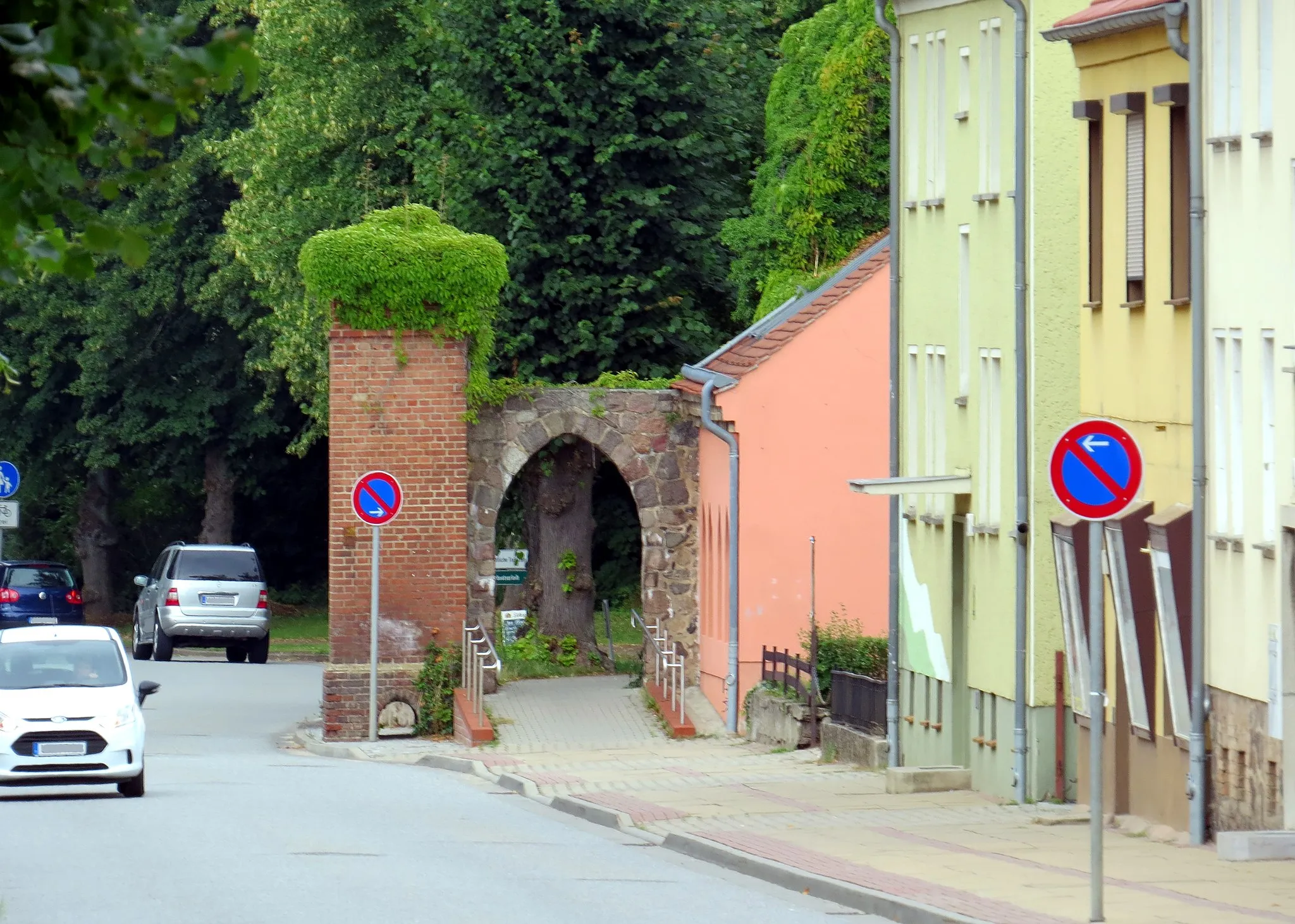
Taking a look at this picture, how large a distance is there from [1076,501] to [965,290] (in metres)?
9.28

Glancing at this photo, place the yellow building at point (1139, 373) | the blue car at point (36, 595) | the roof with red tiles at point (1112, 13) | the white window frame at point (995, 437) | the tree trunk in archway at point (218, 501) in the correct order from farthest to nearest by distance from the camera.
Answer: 1. the tree trunk in archway at point (218, 501)
2. the blue car at point (36, 595)
3. the white window frame at point (995, 437)
4. the roof with red tiles at point (1112, 13)
5. the yellow building at point (1139, 373)

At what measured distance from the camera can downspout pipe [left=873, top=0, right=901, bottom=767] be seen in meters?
21.7

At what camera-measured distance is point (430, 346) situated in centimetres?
2720

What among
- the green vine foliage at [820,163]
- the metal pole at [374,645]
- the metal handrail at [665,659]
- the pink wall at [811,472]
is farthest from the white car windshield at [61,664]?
the green vine foliage at [820,163]

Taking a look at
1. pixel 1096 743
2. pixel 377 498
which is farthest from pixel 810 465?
pixel 1096 743

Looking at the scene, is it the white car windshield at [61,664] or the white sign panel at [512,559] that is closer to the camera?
the white car windshield at [61,664]

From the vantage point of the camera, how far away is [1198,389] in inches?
609

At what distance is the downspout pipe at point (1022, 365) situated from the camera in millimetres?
18500

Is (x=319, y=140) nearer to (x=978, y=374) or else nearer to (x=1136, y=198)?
(x=978, y=374)

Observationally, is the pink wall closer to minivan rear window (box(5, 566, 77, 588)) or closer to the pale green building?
the pale green building

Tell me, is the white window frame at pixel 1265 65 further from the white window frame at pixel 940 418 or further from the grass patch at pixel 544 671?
the grass patch at pixel 544 671

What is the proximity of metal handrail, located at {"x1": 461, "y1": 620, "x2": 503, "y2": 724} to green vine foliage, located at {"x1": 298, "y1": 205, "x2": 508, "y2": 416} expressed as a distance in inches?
112

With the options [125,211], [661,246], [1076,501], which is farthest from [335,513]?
[125,211]

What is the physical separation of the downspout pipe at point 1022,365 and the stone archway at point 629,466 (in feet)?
33.1
